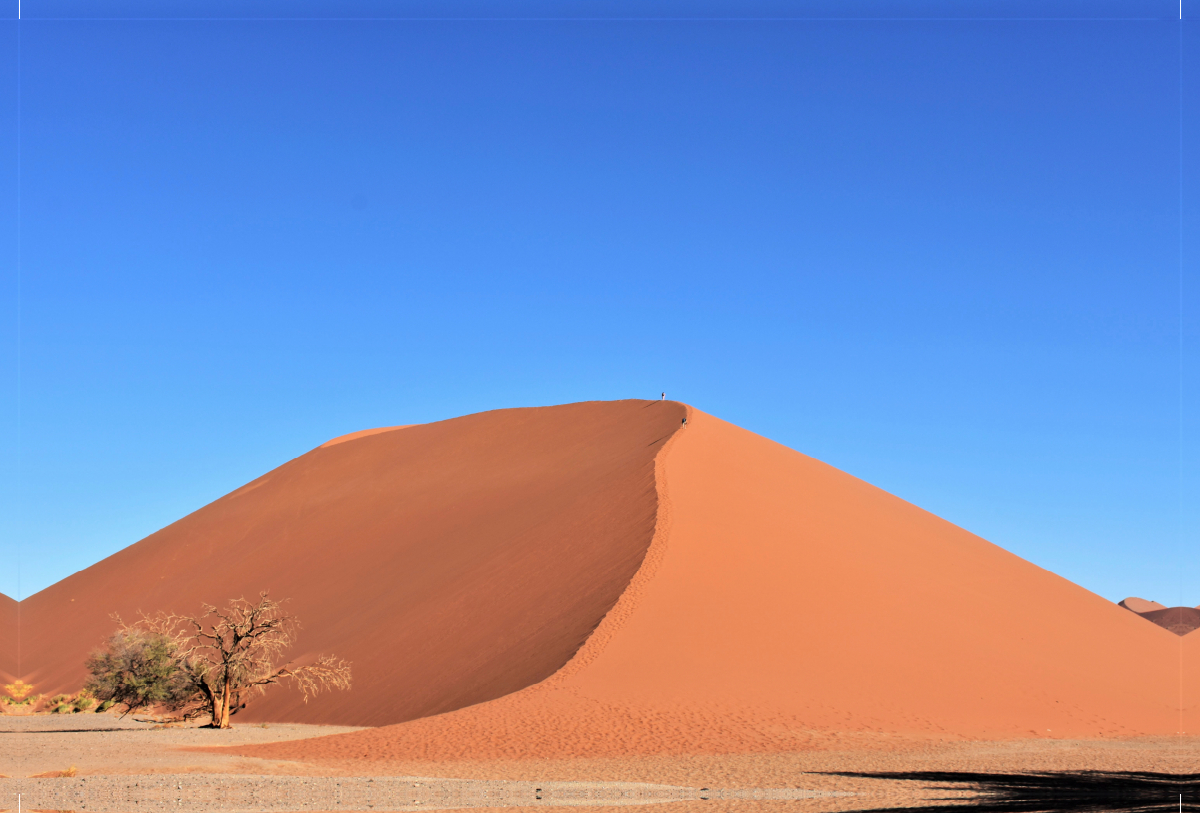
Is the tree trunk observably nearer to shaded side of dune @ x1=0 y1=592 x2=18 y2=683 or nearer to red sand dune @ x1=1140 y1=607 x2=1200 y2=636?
shaded side of dune @ x1=0 y1=592 x2=18 y2=683

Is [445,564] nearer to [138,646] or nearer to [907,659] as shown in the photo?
[138,646]

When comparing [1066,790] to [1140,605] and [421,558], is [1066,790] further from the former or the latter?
[1140,605]

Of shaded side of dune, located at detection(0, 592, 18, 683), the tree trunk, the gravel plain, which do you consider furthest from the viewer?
shaded side of dune, located at detection(0, 592, 18, 683)

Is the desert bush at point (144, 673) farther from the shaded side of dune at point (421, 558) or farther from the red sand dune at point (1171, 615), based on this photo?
the red sand dune at point (1171, 615)

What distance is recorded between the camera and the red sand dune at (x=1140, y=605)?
107137 mm

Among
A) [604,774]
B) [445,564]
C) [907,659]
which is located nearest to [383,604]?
[445,564]

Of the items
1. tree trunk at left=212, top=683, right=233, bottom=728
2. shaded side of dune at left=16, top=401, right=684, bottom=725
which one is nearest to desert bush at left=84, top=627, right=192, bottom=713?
tree trunk at left=212, top=683, right=233, bottom=728

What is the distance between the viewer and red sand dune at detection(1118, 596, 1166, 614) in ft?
352

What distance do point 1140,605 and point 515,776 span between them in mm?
111587

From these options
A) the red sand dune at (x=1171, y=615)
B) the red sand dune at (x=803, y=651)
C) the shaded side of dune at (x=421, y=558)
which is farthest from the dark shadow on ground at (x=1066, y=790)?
the red sand dune at (x=1171, y=615)

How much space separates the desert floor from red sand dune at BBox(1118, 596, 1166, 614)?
96029mm

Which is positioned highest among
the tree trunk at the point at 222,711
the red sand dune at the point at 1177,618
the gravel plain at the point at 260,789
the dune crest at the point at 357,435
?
the dune crest at the point at 357,435

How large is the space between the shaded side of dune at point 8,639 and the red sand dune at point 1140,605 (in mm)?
99599

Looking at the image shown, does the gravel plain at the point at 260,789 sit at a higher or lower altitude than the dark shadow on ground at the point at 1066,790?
higher
